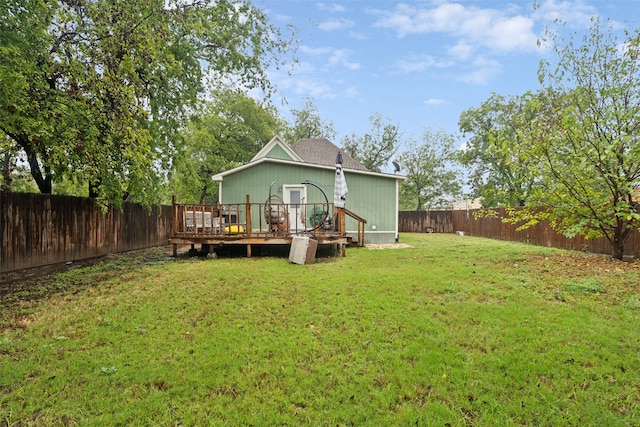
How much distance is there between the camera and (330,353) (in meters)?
2.90

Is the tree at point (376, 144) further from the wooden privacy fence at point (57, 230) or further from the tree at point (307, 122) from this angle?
the wooden privacy fence at point (57, 230)

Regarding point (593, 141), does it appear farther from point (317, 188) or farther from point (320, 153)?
point (320, 153)

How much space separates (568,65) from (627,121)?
71.5 inches

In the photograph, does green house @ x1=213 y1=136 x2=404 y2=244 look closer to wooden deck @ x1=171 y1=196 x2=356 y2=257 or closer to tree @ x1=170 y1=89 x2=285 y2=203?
wooden deck @ x1=171 y1=196 x2=356 y2=257

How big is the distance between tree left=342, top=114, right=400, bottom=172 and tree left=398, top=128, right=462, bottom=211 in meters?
1.49

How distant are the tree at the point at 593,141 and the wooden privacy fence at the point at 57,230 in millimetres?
10688

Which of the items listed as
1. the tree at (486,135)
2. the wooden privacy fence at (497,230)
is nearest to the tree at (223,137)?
the wooden privacy fence at (497,230)

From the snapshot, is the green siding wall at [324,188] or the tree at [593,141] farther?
the green siding wall at [324,188]

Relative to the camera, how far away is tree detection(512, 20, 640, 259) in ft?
18.9

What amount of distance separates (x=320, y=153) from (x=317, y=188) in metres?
5.65

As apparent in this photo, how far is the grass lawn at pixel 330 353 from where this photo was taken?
216cm

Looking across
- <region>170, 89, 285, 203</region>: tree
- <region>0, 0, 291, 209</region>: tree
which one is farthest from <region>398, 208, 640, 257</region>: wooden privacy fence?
<region>170, 89, 285, 203</region>: tree

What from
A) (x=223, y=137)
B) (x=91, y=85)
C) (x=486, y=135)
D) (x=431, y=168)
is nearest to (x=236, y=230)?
(x=91, y=85)

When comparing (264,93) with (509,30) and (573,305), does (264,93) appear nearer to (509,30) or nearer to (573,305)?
(509,30)
